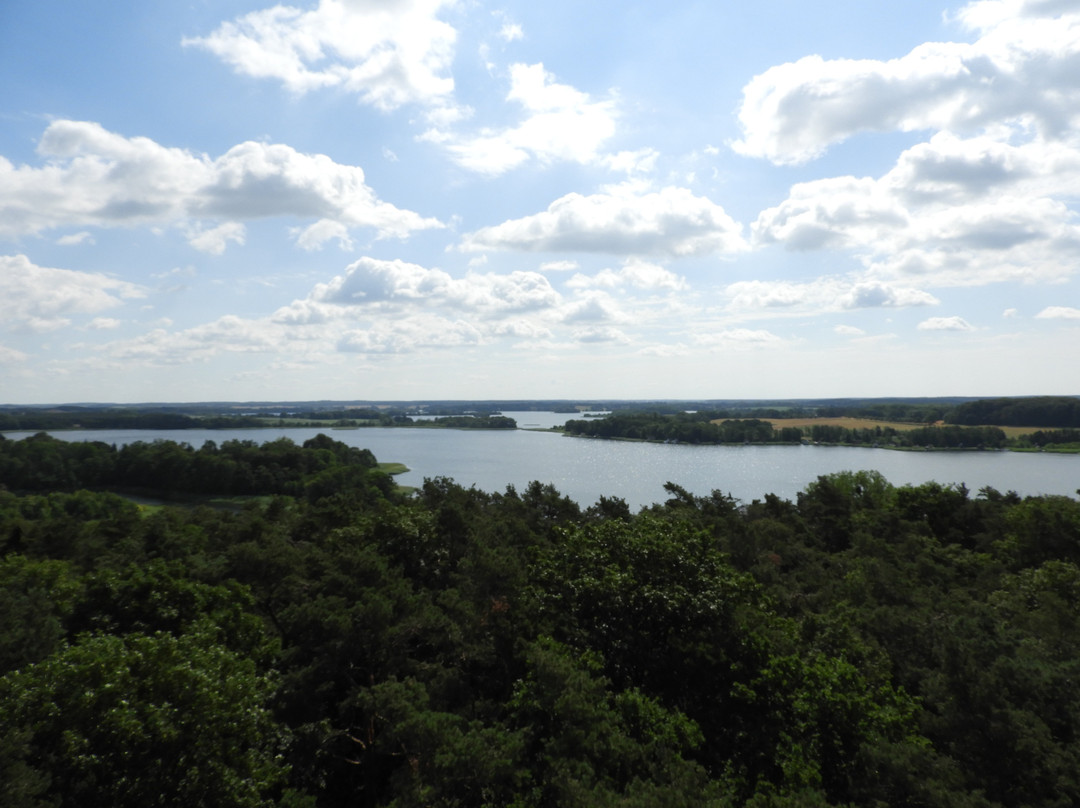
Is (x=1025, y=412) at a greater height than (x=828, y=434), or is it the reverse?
(x=1025, y=412)

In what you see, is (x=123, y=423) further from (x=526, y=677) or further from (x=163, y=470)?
(x=526, y=677)

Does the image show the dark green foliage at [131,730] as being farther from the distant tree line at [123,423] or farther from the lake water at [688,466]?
the distant tree line at [123,423]

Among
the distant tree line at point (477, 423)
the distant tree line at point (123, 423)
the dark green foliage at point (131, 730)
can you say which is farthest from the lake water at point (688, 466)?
the distant tree line at point (123, 423)

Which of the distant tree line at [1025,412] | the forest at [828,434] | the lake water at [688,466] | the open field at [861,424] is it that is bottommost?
the lake water at [688,466]

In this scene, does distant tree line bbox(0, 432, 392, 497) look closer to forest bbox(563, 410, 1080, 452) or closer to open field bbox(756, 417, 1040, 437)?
forest bbox(563, 410, 1080, 452)

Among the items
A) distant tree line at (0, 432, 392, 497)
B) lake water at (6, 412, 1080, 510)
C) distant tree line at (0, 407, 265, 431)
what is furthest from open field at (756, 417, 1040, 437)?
distant tree line at (0, 407, 265, 431)

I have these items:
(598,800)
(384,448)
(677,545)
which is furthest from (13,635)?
(384,448)

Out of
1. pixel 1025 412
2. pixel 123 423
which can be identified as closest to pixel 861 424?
pixel 1025 412
